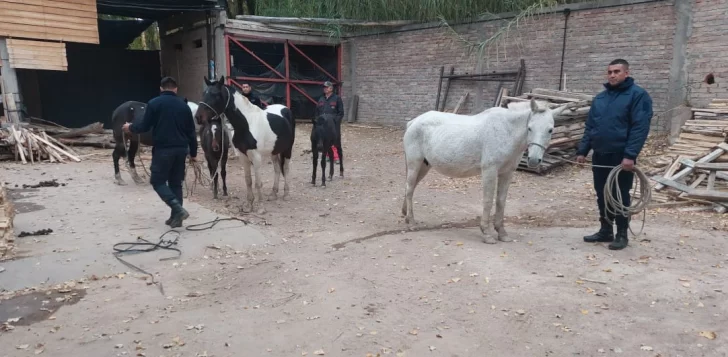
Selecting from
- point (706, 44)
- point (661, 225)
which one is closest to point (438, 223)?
point (661, 225)

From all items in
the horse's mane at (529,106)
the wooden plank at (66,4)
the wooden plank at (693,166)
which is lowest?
the wooden plank at (693,166)

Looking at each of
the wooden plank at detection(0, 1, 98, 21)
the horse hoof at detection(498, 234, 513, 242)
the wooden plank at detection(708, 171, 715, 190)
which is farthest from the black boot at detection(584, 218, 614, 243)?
the wooden plank at detection(0, 1, 98, 21)

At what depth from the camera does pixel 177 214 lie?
5.91 m

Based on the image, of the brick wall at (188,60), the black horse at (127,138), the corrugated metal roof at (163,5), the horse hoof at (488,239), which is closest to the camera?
the horse hoof at (488,239)

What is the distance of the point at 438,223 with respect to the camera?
664 cm

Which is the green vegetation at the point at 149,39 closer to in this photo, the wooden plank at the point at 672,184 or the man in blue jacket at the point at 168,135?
the man in blue jacket at the point at 168,135

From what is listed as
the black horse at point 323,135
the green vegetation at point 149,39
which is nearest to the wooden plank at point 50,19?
the black horse at point 323,135

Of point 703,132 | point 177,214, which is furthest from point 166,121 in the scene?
point 703,132

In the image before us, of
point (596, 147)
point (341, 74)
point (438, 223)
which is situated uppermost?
point (341, 74)

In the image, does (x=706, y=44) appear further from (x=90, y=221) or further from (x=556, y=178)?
(x=90, y=221)

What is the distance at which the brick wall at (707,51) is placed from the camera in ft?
31.6

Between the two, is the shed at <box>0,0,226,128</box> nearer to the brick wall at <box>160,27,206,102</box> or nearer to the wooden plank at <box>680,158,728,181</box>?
the brick wall at <box>160,27,206,102</box>

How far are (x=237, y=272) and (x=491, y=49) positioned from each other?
11500 mm

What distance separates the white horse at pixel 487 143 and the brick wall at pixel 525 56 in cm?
698
